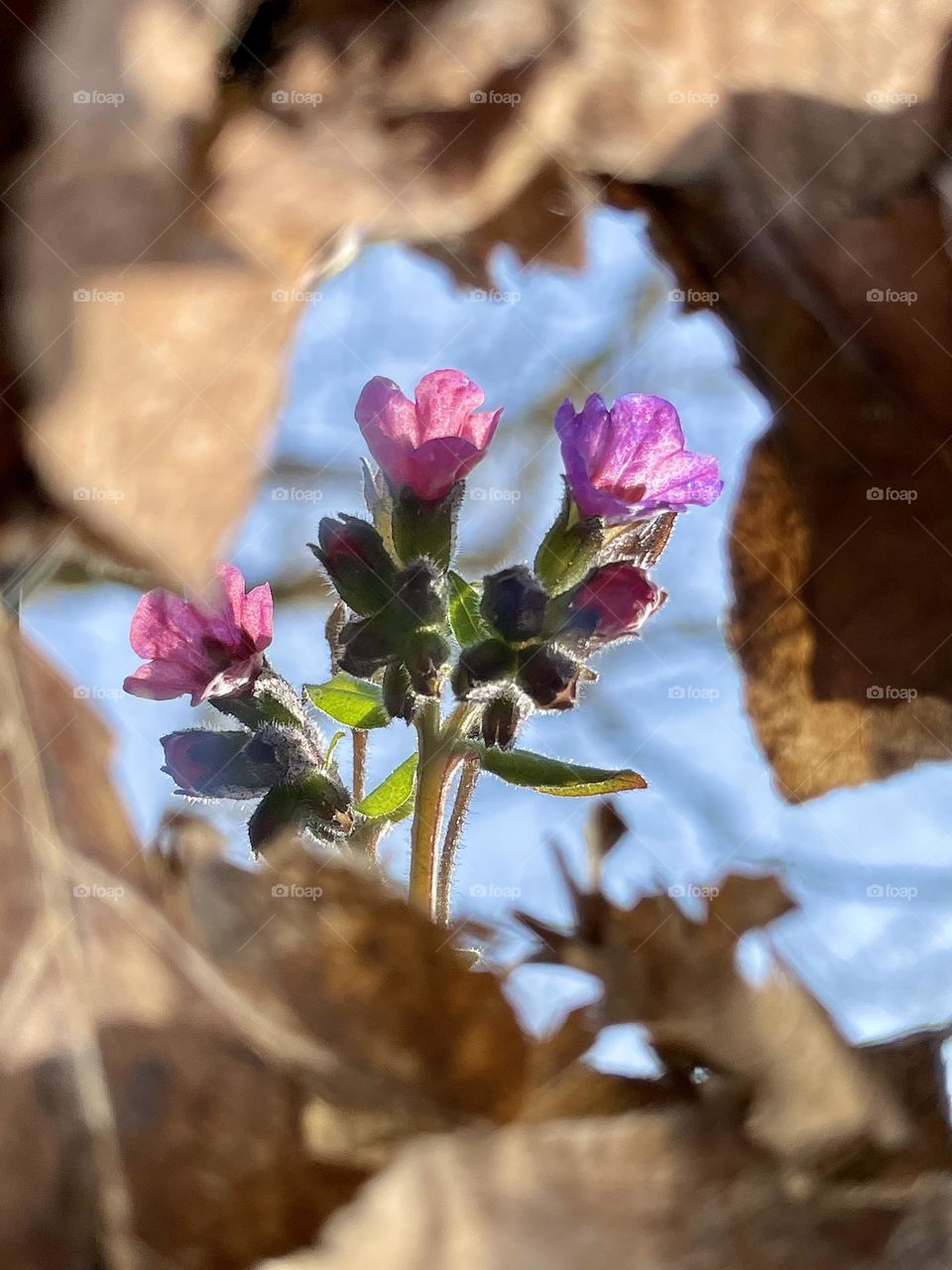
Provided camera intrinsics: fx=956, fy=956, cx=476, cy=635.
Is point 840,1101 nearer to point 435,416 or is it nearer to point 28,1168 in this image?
point 28,1168

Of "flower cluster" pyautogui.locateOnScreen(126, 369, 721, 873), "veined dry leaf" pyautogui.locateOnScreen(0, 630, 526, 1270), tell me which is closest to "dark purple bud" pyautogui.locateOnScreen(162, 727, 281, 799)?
"flower cluster" pyautogui.locateOnScreen(126, 369, 721, 873)

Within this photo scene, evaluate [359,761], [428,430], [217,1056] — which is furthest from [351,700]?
[217,1056]

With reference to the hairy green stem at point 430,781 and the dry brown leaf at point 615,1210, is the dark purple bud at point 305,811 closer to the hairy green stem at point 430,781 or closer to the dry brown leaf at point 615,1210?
the hairy green stem at point 430,781

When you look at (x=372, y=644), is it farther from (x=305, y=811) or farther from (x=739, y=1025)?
(x=739, y=1025)

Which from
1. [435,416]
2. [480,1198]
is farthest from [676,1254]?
[435,416]

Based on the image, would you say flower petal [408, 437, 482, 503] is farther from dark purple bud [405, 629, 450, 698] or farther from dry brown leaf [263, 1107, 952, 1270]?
dry brown leaf [263, 1107, 952, 1270]

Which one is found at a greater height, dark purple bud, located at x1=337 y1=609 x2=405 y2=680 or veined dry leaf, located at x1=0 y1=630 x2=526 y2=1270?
dark purple bud, located at x1=337 y1=609 x2=405 y2=680

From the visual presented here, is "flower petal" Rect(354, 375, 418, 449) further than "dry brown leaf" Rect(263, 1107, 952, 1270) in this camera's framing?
Yes
